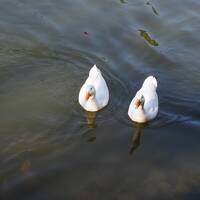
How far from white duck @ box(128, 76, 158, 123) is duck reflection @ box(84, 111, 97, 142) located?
2.45 feet

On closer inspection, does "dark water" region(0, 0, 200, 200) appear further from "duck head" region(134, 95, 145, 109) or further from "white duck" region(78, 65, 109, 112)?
"duck head" region(134, 95, 145, 109)

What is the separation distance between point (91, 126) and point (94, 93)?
0.70 meters

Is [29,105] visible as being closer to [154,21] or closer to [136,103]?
[136,103]

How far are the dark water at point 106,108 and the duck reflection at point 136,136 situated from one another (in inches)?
0.8

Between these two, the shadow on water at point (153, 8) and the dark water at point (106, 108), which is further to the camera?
the shadow on water at point (153, 8)

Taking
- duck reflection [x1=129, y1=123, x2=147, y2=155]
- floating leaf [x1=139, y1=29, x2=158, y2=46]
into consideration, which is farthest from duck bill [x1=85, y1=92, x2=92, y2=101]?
floating leaf [x1=139, y1=29, x2=158, y2=46]

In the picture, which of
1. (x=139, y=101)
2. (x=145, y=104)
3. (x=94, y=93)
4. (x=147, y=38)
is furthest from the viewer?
(x=147, y=38)

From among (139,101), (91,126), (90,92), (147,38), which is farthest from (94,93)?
(147,38)

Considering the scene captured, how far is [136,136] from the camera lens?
1027 cm

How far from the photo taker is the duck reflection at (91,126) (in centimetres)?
1016

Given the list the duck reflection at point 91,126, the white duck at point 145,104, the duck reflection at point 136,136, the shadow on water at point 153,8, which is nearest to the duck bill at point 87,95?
the duck reflection at point 91,126

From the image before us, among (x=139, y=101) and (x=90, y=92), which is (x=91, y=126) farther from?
(x=139, y=101)

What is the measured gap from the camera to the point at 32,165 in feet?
30.5

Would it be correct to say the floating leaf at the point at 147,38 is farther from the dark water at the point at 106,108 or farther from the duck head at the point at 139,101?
the duck head at the point at 139,101
